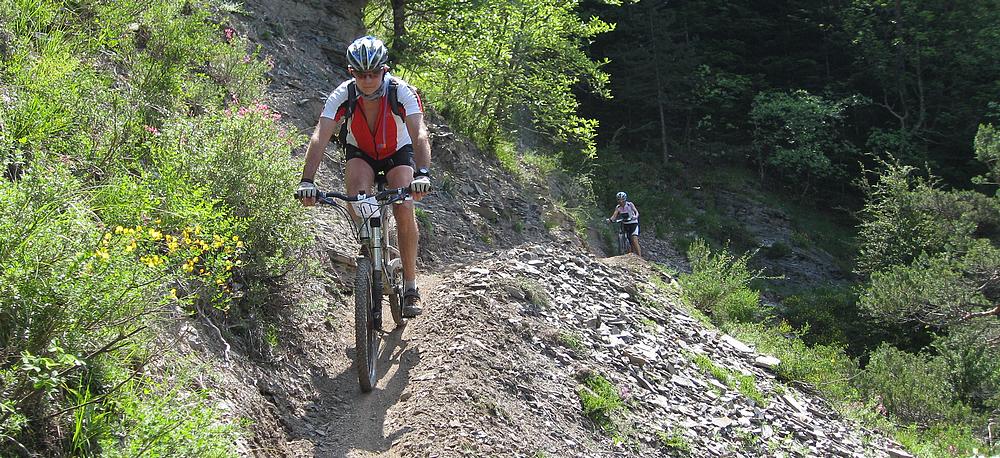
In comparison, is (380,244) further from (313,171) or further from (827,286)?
(827,286)

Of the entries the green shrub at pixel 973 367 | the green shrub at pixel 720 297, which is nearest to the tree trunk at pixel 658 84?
the green shrub at pixel 973 367

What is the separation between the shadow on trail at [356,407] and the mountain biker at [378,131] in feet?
1.53

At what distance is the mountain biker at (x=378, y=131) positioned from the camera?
5402 millimetres

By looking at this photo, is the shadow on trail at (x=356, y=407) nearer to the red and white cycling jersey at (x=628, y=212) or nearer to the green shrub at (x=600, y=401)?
the green shrub at (x=600, y=401)

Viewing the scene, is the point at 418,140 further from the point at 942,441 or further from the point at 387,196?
the point at 942,441

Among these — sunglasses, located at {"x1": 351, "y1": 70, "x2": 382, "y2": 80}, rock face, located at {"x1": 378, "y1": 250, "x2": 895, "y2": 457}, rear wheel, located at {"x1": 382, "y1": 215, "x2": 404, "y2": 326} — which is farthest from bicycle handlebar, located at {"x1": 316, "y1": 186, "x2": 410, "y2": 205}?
rock face, located at {"x1": 378, "y1": 250, "x2": 895, "y2": 457}

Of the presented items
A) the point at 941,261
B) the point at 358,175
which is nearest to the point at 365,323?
the point at 358,175

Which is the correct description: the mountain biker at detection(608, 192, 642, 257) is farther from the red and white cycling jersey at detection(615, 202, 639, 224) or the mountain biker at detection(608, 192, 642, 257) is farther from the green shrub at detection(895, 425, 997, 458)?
the green shrub at detection(895, 425, 997, 458)

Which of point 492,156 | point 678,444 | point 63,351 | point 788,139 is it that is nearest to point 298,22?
point 492,156

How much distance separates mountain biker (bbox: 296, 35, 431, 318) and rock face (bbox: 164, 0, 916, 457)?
2.46 feet

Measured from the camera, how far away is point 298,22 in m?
13.0

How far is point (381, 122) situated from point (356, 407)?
2104 mm

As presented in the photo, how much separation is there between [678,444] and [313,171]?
3.93 metres

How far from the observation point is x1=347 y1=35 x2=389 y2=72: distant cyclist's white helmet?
5.34 meters
